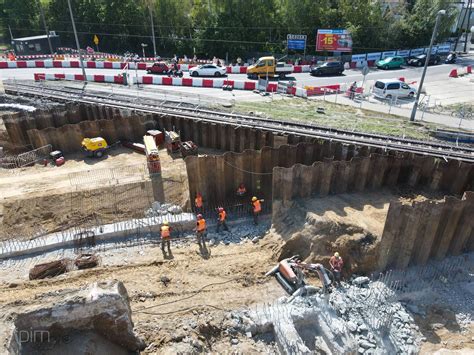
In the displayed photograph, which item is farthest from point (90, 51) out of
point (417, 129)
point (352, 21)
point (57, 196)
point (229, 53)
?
point (417, 129)

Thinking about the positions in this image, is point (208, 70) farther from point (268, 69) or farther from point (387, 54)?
point (387, 54)

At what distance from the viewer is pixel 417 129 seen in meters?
22.3

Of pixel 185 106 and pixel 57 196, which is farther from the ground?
pixel 185 106

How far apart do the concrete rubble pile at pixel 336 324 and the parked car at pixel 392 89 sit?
815 inches

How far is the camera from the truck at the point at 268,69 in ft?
114

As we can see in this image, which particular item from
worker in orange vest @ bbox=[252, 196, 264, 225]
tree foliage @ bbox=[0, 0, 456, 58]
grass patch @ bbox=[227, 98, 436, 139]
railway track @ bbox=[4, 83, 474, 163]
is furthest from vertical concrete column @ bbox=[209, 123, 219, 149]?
tree foliage @ bbox=[0, 0, 456, 58]

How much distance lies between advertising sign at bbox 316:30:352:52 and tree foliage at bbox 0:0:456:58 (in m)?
2.57

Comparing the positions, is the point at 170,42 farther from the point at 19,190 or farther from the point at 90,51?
the point at 19,190

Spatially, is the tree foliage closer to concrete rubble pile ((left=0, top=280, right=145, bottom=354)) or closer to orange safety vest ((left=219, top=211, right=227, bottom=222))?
orange safety vest ((left=219, top=211, right=227, bottom=222))

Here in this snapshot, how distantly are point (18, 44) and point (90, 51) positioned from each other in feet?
27.4

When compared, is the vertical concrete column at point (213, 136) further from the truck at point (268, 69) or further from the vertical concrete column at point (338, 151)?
the truck at point (268, 69)

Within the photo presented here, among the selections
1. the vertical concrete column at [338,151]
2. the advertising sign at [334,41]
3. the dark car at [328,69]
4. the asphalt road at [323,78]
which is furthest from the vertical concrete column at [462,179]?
the advertising sign at [334,41]

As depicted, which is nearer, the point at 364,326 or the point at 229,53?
the point at 364,326

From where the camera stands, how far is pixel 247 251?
14969 millimetres
